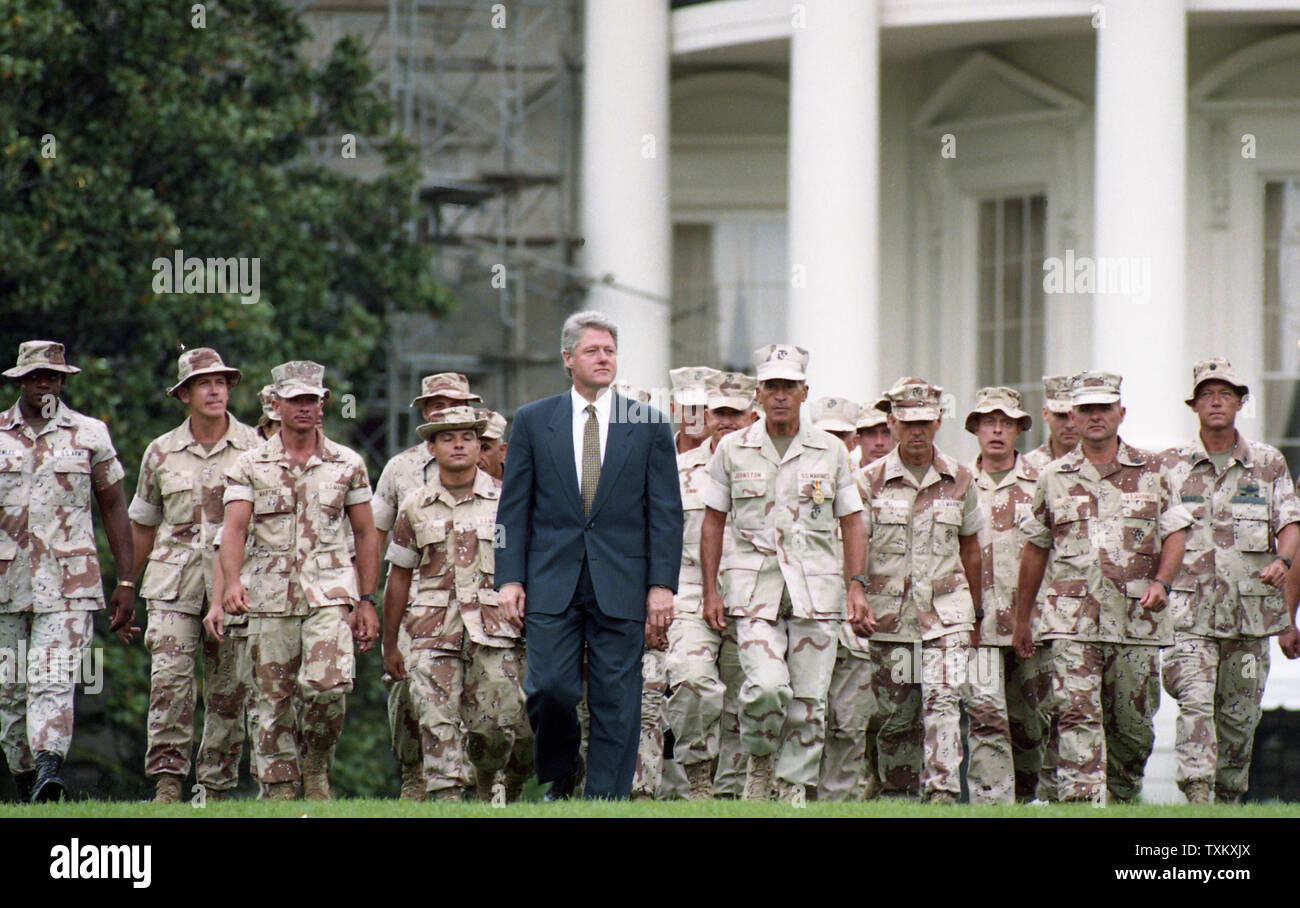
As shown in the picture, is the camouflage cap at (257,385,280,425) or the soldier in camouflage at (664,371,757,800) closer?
the camouflage cap at (257,385,280,425)

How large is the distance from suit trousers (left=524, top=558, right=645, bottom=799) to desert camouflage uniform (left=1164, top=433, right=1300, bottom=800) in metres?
3.72

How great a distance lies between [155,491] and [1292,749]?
30.7 ft

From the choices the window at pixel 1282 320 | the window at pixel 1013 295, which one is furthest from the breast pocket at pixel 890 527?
the window at pixel 1282 320

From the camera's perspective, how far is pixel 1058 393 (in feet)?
45.1

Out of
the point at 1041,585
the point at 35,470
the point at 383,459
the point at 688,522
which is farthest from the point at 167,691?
the point at 383,459

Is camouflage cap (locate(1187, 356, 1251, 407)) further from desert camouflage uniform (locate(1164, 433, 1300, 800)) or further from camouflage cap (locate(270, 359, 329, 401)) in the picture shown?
camouflage cap (locate(270, 359, 329, 401))

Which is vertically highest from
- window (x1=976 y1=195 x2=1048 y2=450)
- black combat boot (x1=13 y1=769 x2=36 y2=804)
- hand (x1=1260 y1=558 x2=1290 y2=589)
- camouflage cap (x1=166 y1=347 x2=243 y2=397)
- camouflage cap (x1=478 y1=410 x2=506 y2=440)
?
window (x1=976 y1=195 x2=1048 y2=450)

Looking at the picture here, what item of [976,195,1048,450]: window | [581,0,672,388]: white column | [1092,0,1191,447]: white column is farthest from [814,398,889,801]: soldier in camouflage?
[976,195,1048,450]: window

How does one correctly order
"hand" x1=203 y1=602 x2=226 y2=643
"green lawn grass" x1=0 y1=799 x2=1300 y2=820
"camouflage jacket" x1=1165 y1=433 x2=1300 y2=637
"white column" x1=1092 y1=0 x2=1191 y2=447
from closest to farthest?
"green lawn grass" x1=0 y1=799 x2=1300 y2=820, "hand" x1=203 y1=602 x2=226 y2=643, "camouflage jacket" x1=1165 y1=433 x2=1300 y2=637, "white column" x1=1092 y1=0 x2=1191 y2=447

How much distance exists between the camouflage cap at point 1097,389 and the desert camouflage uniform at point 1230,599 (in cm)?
113

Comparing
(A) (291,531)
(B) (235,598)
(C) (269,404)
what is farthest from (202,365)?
(B) (235,598)

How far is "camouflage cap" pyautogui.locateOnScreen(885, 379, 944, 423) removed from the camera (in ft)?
41.4

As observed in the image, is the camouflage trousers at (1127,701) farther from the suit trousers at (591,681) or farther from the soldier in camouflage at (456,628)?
the soldier in camouflage at (456,628)

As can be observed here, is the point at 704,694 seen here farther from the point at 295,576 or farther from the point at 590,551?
the point at 295,576
